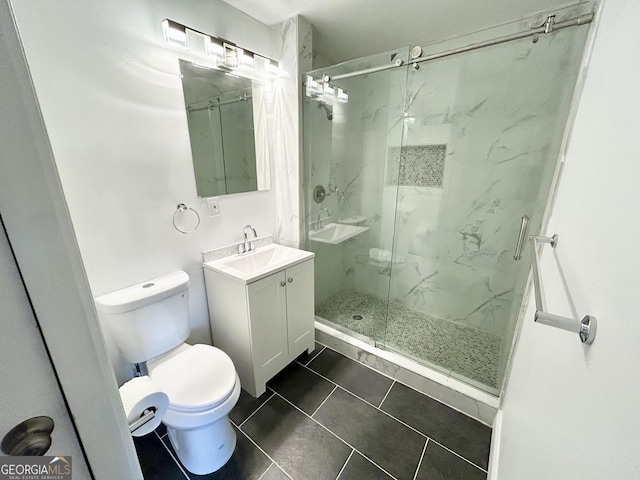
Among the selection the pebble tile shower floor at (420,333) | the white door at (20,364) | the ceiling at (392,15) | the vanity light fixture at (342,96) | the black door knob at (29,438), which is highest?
the ceiling at (392,15)

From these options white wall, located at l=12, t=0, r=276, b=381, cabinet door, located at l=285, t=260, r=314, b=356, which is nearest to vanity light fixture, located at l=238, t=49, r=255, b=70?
white wall, located at l=12, t=0, r=276, b=381

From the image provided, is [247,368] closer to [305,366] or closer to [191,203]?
[305,366]

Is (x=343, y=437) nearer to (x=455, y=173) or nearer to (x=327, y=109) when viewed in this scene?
(x=455, y=173)

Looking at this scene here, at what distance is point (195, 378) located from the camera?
Result: 4.11 ft

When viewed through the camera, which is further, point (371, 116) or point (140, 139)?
point (371, 116)

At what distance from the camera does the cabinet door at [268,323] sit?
1529 mm

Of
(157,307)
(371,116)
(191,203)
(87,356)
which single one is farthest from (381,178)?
(87,356)

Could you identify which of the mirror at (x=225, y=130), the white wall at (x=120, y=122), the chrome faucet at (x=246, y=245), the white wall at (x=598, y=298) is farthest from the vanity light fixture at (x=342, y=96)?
the white wall at (x=598, y=298)

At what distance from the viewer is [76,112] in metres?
1.14

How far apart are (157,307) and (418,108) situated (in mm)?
2473

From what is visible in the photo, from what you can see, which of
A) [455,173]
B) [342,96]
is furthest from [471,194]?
[342,96]

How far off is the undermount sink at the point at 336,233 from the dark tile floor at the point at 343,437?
1.17 meters

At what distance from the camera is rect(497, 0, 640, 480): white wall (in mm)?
400

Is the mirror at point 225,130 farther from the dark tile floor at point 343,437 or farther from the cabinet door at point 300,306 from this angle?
the dark tile floor at point 343,437
